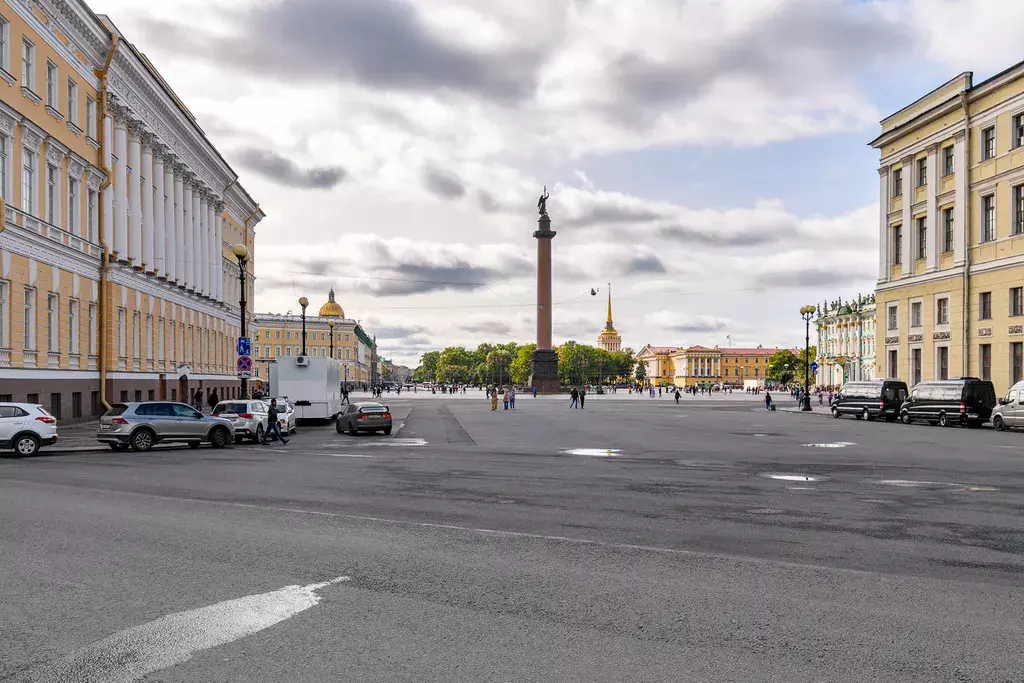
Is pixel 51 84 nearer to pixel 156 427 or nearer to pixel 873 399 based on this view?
pixel 156 427

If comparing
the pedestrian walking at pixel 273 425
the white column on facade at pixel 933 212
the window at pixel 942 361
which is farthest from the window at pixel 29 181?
the window at pixel 942 361

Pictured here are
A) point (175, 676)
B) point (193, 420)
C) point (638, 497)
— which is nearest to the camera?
point (175, 676)

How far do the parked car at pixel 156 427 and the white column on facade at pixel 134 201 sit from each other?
20.6 m

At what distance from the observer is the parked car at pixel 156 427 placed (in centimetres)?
2545

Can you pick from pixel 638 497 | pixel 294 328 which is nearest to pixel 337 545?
pixel 638 497

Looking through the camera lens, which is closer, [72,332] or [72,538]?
[72,538]

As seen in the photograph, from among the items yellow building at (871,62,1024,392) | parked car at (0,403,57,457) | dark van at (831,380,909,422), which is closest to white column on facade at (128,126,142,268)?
parked car at (0,403,57,457)

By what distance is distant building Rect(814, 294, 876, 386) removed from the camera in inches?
6014

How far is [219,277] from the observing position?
67.9 meters

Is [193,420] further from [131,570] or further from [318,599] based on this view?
[318,599]

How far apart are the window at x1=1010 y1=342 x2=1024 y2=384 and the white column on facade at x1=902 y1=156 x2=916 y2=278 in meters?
10.3

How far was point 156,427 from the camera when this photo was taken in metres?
26.1

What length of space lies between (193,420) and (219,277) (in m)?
43.6

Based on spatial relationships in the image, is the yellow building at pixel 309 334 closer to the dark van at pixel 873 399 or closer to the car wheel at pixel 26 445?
the dark van at pixel 873 399
